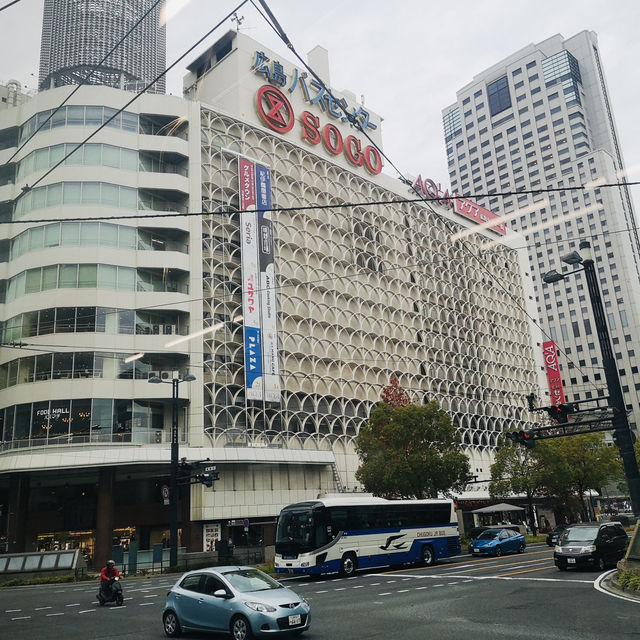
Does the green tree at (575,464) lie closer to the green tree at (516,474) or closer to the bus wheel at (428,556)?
the green tree at (516,474)

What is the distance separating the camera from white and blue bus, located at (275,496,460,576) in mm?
25688

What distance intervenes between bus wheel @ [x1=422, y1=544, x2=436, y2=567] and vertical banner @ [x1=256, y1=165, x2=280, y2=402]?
19.9 m

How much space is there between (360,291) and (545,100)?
106736 mm

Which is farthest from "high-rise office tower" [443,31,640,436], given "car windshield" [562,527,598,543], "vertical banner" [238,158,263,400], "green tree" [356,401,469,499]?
"car windshield" [562,527,598,543]

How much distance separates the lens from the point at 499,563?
2786 centimetres

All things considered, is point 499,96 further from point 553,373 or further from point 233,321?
point 233,321

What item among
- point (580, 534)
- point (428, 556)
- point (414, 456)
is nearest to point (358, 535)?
point (428, 556)

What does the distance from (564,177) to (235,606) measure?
141 meters

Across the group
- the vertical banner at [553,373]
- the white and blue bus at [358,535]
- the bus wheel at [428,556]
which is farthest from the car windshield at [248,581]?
the vertical banner at [553,373]

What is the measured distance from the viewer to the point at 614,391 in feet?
67.1

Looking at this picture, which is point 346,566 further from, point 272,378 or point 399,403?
point 399,403

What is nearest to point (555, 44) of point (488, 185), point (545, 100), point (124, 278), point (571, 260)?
point (545, 100)

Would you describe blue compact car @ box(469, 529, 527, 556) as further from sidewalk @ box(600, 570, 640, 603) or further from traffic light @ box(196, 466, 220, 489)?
traffic light @ box(196, 466, 220, 489)

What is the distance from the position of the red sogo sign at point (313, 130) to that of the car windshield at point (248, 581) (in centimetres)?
4686
